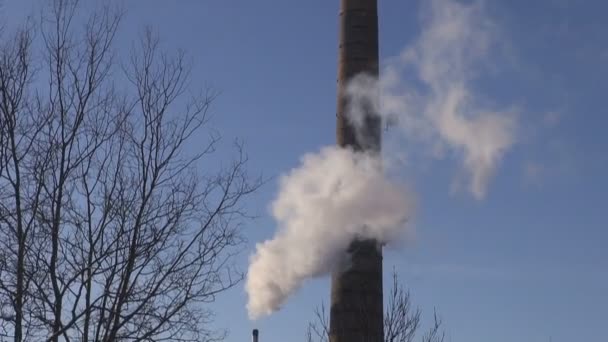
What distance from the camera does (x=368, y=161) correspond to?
15.8 metres

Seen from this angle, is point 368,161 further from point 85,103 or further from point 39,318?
point 39,318

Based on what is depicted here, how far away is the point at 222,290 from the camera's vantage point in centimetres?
1053

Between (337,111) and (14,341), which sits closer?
(14,341)

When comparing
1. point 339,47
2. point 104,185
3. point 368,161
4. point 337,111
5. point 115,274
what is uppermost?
point 339,47

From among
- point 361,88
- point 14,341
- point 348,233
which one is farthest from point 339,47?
point 14,341

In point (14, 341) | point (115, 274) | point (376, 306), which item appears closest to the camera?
point (14, 341)

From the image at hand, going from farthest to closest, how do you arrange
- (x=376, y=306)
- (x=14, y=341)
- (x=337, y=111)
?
(x=337, y=111)
(x=376, y=306)
(x=14, y=341)

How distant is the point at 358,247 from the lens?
15.4 metres

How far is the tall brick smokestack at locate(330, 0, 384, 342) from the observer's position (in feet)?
49.5

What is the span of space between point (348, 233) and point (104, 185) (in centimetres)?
608

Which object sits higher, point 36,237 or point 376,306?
point 376,306

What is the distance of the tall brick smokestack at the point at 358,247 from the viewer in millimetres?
15102

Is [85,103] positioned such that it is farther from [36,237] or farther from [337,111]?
[337,111]

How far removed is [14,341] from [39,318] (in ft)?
1.25
